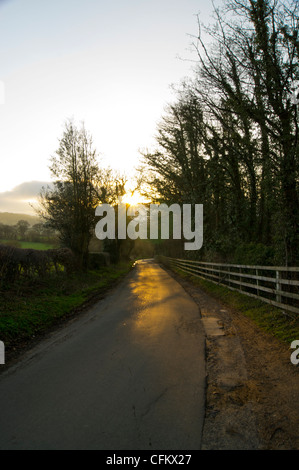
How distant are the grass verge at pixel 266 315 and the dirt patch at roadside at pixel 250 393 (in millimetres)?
259

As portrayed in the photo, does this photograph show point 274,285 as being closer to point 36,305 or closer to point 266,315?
point 266,315

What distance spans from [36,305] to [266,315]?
6.60 meters

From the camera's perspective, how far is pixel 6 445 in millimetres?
3172

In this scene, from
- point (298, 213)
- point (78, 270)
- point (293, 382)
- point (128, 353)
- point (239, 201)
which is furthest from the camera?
point (78, 270)

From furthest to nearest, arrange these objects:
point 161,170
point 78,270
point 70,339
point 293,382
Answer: point 161,170, point 78,270, point 70,339, point 293,382

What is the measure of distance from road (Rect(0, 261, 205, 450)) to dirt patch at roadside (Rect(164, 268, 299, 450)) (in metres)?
0.19

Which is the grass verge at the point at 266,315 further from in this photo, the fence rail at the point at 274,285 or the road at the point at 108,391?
the road at the point at 108,391

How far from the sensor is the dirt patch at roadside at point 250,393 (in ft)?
10.8

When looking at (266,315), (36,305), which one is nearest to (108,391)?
(266,315)

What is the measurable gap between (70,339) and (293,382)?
4557 mm

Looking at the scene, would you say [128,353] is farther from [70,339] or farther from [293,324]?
[293,324]

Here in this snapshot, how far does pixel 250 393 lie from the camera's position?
4391 millimetres
